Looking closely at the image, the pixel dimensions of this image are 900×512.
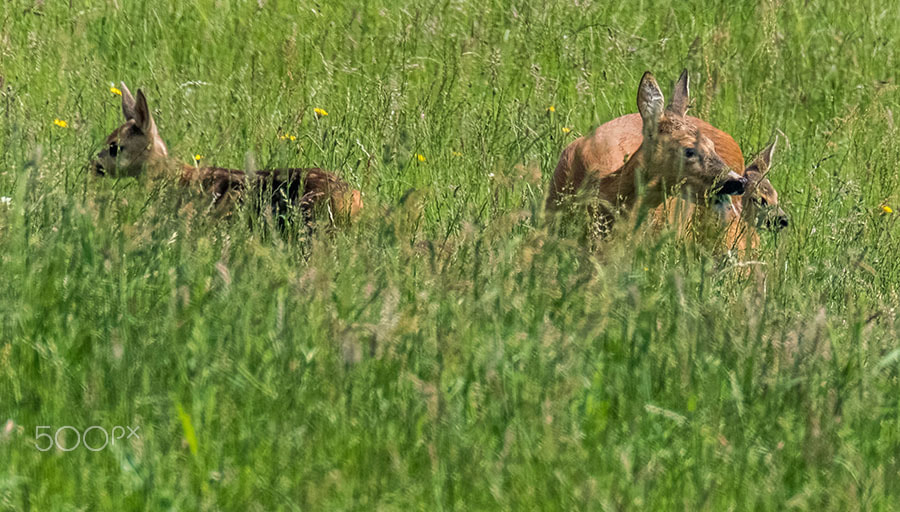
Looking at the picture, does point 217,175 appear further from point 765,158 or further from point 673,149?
point 765,158

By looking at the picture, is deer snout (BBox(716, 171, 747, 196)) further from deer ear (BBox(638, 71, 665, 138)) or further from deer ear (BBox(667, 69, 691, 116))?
deer ear (BBox(667, 69, 691, 116))

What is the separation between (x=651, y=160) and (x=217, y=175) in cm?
224

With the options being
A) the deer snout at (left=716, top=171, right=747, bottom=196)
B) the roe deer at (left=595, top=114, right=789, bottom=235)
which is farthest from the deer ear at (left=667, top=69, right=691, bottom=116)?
the deer snout at (left=716, top=171, right=747, bottom=196)

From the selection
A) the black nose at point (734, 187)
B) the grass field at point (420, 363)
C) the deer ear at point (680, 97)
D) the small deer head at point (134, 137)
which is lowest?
the small deer head at point (134, 137)

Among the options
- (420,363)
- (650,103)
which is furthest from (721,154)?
(420,363)

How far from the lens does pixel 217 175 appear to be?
6.87m

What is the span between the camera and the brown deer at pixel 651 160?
650 cm

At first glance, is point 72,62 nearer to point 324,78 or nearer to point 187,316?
point 324,78

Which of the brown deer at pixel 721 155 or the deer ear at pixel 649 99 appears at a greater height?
the deer ear at pixel 649 99

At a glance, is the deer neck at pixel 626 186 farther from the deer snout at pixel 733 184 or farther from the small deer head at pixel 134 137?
the small deer head at pixel 134 137

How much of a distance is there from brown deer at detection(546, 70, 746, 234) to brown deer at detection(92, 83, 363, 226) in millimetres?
1116

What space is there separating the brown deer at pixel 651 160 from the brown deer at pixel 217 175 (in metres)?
1.12

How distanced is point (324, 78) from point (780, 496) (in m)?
6.30

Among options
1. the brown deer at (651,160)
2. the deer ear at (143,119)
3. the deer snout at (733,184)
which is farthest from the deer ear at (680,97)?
the deer ear at (143,119)
